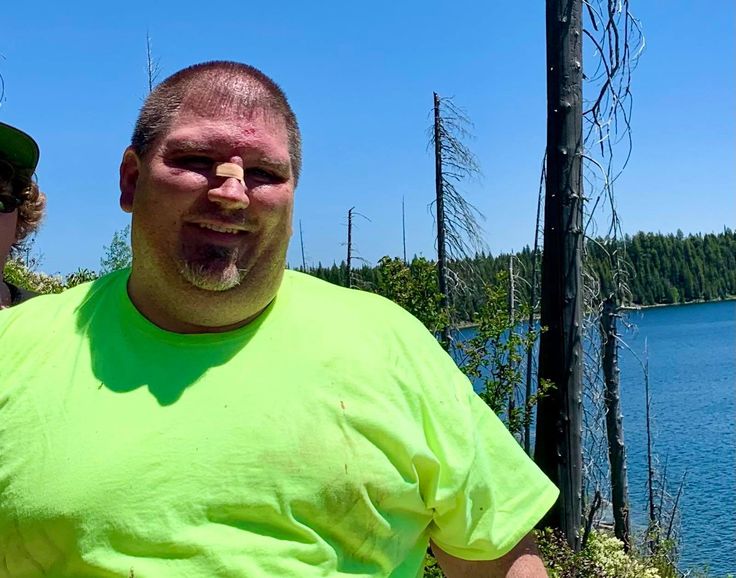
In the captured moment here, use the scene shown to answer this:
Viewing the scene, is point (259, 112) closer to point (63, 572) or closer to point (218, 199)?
point (218, 199)

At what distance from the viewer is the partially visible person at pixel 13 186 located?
221 centimetres

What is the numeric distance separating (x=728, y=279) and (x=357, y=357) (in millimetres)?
98845

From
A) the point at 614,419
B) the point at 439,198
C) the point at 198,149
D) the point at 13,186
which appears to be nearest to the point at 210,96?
the point at 198,149

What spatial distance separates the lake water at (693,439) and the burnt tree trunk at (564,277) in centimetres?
84

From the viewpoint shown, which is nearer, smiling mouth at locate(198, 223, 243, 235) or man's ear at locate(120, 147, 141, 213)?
smiling mouth at locate(198, 223, 243, 235)

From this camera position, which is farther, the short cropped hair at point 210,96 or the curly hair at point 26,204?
the curly hair at point 26,204

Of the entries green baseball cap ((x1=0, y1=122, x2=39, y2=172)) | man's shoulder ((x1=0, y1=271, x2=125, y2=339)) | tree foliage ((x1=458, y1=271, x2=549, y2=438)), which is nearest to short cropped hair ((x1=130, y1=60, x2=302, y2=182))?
man's shoulder ((x1=0, y1=271, x2=125, y2=339))

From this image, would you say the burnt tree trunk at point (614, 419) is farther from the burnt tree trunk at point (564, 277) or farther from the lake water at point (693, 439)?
the burnt tree trunk at point (564, 277)

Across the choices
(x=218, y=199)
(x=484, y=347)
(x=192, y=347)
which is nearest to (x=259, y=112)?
(x=218, y=199)

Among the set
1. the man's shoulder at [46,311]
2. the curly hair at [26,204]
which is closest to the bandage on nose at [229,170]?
the man's shoulder at [46,311]

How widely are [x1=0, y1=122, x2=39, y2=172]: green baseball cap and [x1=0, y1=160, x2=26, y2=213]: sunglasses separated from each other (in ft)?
0.07

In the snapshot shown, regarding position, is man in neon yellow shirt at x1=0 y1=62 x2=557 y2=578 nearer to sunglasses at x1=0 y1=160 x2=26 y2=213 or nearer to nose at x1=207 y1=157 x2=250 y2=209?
nose at x1=207 y1=157 x2=250 y2=209

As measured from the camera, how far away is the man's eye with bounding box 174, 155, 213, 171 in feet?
4.66

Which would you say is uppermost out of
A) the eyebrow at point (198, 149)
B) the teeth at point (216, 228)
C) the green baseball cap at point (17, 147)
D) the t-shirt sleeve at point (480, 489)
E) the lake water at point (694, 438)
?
the green baseball cap at point (17, 147)
